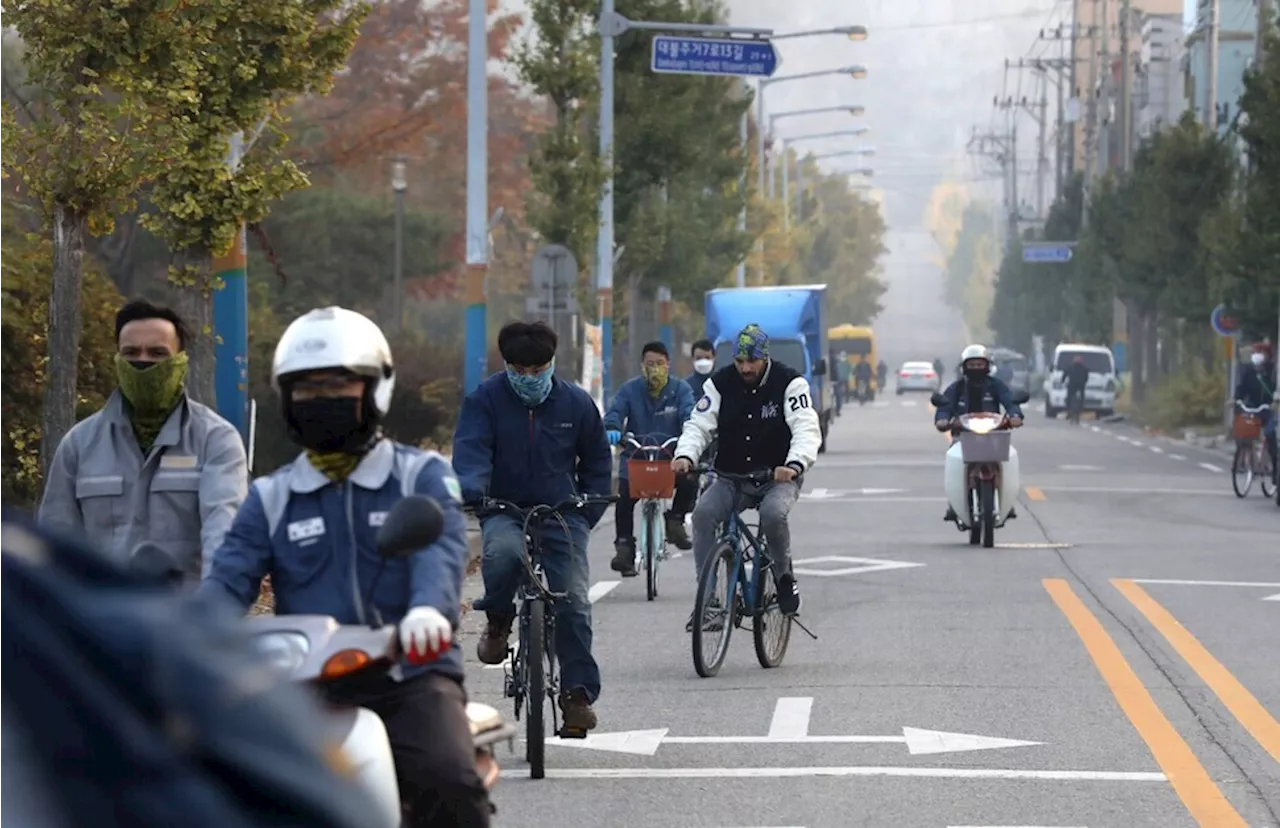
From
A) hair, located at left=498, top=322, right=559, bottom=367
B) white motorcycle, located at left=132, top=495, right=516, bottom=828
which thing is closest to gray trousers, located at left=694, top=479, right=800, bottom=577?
hair, located at left=498, top=322, right=559, bottom=367

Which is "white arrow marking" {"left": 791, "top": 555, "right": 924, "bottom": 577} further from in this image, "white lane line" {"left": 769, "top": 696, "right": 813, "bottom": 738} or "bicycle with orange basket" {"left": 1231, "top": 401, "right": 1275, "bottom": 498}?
"bicycle with orange basket" {"left": 1231, "top": 401, "right": 1275, "bottom": 498}

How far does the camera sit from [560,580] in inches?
396

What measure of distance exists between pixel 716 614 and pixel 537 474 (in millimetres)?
2815

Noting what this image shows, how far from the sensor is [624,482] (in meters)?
19.2

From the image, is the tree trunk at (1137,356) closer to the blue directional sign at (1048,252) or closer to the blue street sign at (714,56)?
the blue directional sign at (1048,252)

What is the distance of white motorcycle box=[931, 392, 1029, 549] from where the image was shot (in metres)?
21.6

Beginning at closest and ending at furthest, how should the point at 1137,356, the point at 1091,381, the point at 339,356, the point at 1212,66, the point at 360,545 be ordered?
the point at 339,356 < the point at 360,545 < the point at 1212,66 < the point at 1091,381 < the point at 1137,356

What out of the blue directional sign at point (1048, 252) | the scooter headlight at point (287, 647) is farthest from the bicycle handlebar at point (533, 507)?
the blue directional sign at point (1048, 252)

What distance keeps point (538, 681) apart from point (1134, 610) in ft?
24.1

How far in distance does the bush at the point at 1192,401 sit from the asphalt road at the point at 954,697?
32.0 metres

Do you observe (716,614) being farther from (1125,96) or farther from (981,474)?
(1125,96)

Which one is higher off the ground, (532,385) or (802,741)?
(532,385)

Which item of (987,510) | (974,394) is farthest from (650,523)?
(974,394)

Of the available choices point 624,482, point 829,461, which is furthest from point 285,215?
point 624,482
